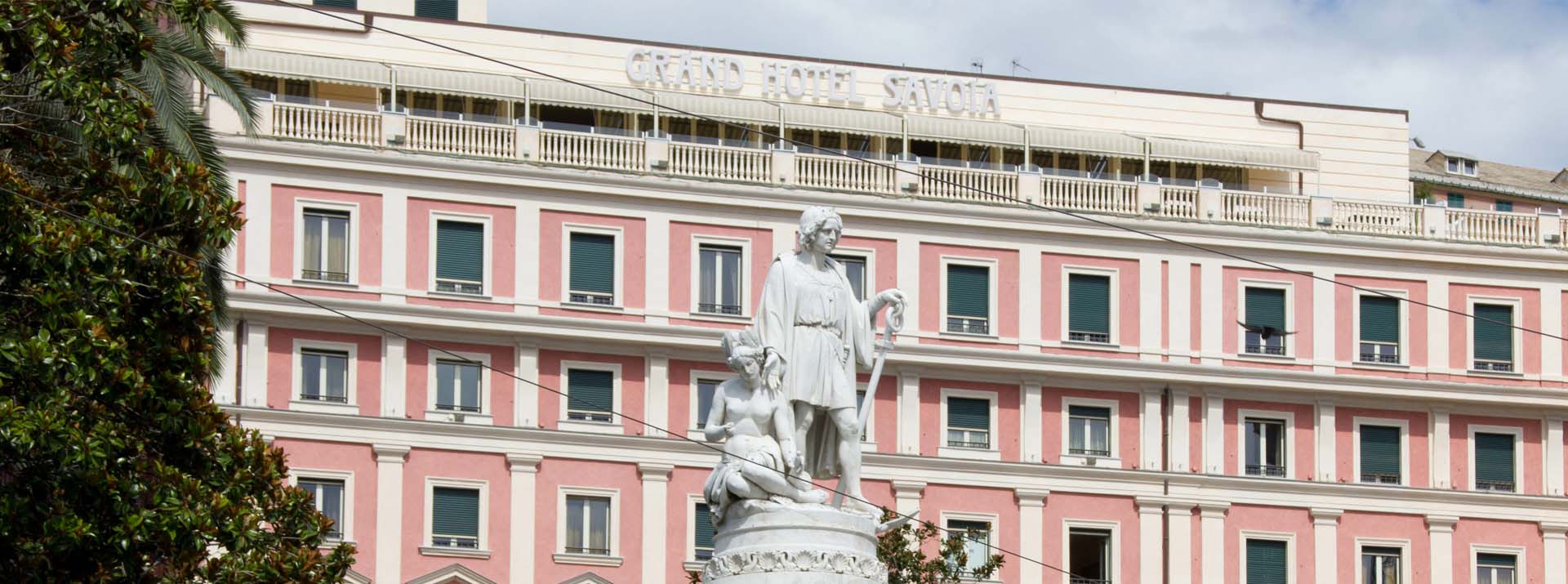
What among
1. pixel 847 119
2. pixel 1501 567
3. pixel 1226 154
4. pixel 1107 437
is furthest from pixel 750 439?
pixel 1226 154

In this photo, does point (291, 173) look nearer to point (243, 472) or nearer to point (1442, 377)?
point (1442, 377)

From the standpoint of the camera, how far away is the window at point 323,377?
59.3 m

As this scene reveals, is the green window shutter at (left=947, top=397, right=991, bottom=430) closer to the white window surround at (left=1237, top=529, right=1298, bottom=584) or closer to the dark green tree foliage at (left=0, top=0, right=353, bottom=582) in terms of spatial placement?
the white window surround at (left=1237, top=529, right=1298, bottom=584)

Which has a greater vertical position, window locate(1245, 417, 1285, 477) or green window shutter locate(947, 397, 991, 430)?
green window shutter locate(947, 397, 991, 430)

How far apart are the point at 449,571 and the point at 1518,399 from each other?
21.1 metres

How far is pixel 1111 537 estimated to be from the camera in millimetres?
62625

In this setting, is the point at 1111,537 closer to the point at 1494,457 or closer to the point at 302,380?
the point at 1494,457

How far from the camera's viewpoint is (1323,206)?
216 ft

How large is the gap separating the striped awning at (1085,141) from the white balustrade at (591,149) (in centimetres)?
887

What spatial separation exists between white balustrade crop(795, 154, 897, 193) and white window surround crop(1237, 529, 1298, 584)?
940 cm

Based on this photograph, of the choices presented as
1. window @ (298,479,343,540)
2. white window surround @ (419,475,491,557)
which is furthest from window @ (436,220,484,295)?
window @ (298,479,343,540)

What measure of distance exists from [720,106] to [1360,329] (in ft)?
43.0

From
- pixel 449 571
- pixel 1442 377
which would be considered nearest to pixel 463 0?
pixel 449 571

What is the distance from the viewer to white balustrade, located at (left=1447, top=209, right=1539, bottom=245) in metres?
66.5
